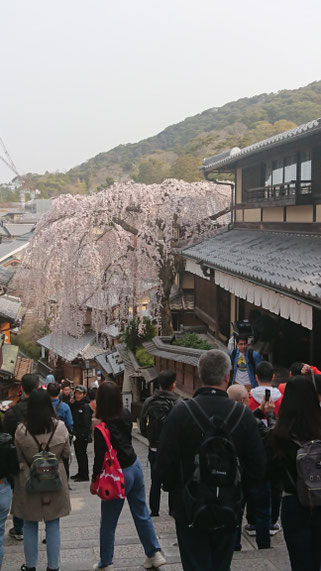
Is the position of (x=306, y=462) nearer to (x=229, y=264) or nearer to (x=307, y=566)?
(x=307, y=566)

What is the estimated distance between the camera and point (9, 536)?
18.2 feet

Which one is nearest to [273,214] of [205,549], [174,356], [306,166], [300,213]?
[300,213]

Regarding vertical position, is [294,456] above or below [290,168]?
below

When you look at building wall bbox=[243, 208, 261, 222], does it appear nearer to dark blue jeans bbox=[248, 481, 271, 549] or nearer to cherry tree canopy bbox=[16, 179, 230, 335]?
cherry tree canopy bbox=[16, 179, 230, 335]

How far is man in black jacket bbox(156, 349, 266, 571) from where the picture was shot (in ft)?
10.5

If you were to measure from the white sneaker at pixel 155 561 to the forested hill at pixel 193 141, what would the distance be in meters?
38.3

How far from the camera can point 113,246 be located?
16.8 m

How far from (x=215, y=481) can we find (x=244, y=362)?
16.3ft

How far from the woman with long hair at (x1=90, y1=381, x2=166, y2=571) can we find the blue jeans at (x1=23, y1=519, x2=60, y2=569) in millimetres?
328

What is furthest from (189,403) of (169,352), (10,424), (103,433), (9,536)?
(169,352)

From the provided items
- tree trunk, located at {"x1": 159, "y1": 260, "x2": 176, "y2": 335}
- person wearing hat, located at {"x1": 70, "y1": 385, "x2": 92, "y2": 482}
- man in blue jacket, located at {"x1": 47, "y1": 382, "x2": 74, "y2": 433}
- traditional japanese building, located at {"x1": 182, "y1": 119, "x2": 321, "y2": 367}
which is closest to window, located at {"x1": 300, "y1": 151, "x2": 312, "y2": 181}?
traditional japanese building, located at {"x1": 182, "y1": 119, "x2": 321, "y2": 367}

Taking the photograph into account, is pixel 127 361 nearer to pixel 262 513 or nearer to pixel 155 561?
pixel 262 513

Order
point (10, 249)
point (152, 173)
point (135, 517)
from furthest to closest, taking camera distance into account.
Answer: point (152, 173), point (10, 249), point (135, 517)

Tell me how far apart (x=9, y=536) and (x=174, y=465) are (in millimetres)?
3086
